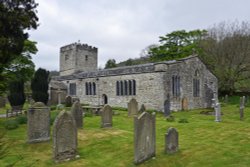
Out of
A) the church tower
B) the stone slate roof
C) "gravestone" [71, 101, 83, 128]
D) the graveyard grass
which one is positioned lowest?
the graveyard grass

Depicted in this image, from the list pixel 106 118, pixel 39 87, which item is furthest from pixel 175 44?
pixel 106 118

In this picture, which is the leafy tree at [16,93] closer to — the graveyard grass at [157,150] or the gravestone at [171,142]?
the graveyard grass at [157,150]

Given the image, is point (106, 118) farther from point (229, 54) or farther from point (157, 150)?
point (229, 54)

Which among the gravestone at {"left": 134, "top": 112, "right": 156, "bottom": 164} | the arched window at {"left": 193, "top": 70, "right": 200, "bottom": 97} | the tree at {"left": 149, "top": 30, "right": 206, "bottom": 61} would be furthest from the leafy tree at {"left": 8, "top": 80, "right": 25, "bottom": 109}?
the tree at {"left": 149, "top": 30, "right": 206, "bottom": 61}

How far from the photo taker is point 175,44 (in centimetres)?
4256

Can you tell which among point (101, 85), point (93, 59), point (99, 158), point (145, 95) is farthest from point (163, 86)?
point (93, 59)

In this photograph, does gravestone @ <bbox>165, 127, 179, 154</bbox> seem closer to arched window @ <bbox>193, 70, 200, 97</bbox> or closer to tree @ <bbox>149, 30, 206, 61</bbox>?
arched window @ <bbox>193, 70, 200, 97</bbox>

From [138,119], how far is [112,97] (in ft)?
68.7

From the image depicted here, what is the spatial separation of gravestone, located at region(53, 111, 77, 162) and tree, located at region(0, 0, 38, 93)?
6.09 m

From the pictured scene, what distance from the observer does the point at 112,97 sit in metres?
28.6

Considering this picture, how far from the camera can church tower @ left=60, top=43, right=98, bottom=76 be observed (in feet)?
130

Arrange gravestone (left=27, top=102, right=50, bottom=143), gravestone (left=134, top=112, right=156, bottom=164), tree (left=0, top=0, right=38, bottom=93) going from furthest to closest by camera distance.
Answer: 1. tree (left=0, top=0, right=38, bottom=93)
2. gravestone (left=27, top=102, right=50, bottom=143)
3. gravestone (left=134, top=112, right=156, bottom=164)

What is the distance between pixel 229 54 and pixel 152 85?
51.6 feet

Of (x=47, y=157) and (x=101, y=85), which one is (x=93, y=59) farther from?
(x=47, y=157)
